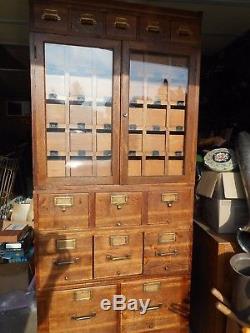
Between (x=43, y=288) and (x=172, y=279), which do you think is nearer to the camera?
(x=43, y=288)

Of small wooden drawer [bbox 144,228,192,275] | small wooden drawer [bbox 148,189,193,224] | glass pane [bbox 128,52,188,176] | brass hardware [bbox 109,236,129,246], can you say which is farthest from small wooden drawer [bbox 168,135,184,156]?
brass hardware [bbox 109,236,129,246]

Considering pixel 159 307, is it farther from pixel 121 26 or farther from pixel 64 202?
pixel 121 26

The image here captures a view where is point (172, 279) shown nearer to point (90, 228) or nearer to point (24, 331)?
point (90, 228)

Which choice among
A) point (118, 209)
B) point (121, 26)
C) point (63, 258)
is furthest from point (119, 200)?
point (121, 26)

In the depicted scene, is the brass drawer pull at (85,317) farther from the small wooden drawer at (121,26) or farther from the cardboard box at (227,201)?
the small wooden drawer at (121,26)

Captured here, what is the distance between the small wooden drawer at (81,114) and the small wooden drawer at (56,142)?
3.8 inches

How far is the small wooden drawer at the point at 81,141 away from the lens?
1475mm

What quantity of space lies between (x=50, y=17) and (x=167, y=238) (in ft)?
4.44

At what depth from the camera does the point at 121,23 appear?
4.62 feet

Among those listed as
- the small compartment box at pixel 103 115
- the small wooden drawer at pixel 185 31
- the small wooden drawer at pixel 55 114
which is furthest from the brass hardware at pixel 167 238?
the small wooden drawer at pixel 185 31

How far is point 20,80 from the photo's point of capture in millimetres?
2957

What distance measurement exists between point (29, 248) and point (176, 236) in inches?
40.0

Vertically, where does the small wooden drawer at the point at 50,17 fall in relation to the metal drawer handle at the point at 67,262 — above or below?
above

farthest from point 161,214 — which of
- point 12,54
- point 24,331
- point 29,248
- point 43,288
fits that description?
point 12,54
